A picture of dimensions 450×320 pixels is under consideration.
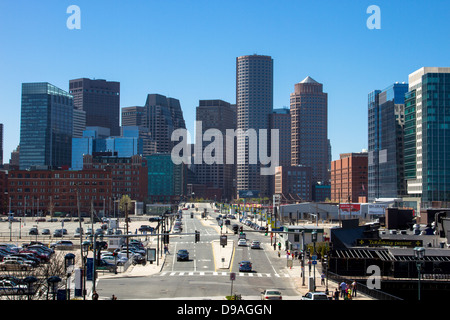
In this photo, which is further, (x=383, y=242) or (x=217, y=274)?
(x=383, y=242)

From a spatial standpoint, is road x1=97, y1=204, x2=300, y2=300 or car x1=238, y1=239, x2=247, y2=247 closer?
road x1=97, y1=204, x2=300, y2=300

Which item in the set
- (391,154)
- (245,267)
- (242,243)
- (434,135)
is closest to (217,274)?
(245,267)

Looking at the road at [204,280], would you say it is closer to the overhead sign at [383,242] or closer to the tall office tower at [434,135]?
the overhead sign at [383,242]

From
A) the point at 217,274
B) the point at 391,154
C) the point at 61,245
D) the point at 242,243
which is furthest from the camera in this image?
the point at 391,154

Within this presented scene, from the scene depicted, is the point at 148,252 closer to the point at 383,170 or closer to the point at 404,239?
the point at 404,239

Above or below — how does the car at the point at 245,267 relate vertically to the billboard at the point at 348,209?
below

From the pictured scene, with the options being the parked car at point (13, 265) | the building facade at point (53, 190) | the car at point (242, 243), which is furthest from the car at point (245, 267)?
the building facade at point (53, 190)

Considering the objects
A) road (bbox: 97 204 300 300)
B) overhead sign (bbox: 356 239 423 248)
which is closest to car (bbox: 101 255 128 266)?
road (bbox: 97 204 300 300)

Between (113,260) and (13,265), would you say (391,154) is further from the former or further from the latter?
(13,265)

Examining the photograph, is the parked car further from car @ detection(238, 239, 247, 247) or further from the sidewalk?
car @ detection(238, 239, 247, 247)

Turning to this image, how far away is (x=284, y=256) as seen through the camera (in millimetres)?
71625

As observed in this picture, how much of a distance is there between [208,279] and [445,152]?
11960cm
